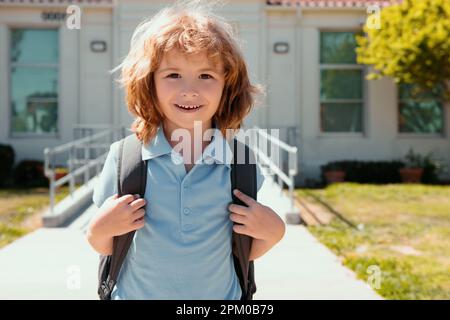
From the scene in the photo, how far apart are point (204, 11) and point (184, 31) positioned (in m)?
0.16

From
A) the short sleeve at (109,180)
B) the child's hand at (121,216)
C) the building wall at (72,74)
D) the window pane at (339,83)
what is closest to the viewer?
the child's hand at (121,216)

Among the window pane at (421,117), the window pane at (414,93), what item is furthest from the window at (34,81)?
the window pane at (421,117)

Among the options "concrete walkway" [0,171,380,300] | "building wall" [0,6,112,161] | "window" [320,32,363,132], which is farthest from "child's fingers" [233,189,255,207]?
"window" [320,32,363,132]

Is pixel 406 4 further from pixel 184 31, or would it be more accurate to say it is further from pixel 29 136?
pixel 184 31

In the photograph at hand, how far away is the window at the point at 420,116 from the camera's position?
1282 cm

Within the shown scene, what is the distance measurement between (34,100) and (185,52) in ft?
38.4

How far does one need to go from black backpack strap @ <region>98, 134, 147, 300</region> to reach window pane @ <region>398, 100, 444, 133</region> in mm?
11873

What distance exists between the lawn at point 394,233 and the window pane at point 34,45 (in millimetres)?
5954

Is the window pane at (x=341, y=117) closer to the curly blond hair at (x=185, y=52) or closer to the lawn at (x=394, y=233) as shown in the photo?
the lawn at (x=394, y=233)

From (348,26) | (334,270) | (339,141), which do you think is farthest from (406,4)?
(334,270)

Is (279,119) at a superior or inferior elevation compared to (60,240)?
superior

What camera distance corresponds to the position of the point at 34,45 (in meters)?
12.4
